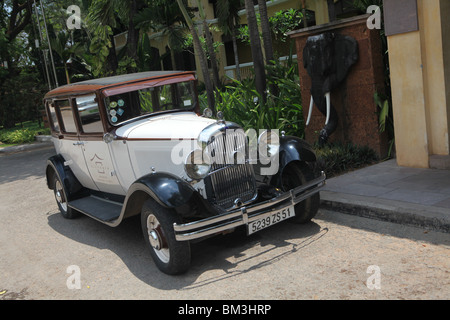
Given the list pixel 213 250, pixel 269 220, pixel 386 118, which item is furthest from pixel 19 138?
pixel 269 220

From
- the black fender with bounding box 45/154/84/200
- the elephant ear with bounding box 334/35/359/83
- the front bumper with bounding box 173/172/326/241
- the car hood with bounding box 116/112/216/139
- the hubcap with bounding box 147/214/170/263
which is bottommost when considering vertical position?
the hubcap with bounding box 147/214/170/263

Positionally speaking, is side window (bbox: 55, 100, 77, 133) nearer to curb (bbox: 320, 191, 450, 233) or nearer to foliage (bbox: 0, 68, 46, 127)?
curb (bbox: 320, 191, 450, 233)

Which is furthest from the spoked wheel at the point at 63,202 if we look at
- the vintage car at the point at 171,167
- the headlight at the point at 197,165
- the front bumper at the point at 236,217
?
the front bumper at the point at 236,217

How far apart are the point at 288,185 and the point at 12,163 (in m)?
10.6

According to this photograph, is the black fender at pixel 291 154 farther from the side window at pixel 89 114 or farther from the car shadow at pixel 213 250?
the side window at pixel 89 114

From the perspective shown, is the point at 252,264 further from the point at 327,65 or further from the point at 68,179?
the point at 327,65

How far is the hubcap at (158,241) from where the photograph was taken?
4496 mm

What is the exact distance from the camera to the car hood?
16.0 ft

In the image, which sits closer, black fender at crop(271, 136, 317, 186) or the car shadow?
the car shadow

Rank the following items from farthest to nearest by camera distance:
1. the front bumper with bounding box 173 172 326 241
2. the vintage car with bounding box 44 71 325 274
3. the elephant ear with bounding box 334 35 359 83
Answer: the elephant ear with bounding box 334 35 359 83
the vintage car with bounding box 44 71 325 274
the front bumper with bounding box 173 172 326 241

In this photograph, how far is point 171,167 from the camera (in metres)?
4.95

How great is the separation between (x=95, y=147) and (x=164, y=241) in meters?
2.04

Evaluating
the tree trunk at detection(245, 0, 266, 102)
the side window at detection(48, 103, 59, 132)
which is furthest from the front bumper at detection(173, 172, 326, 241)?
the tree trunk at detection(245, 0, 266, 102)

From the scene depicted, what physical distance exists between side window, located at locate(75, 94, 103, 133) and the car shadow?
139 centimetres
